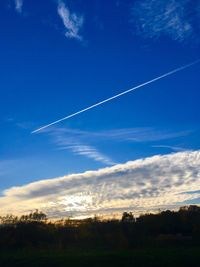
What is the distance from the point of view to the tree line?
290 ft

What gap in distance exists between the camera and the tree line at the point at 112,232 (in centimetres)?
8850

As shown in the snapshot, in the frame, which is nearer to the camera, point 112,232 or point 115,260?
point 115,260

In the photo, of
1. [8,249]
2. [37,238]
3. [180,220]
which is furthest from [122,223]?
[8,249]

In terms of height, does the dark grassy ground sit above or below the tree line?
below

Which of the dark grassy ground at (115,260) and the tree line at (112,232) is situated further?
the tree line at (112,232)

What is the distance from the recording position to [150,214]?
113312 mm

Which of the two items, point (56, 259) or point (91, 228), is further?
point (91, 228)

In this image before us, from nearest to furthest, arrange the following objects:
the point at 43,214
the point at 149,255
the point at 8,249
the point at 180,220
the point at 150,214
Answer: the point at 149,255 → the point at 8,249 → the point at 180,220 → the point at 150,214 → the point at 43,214

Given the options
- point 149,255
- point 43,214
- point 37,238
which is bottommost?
point 149,255

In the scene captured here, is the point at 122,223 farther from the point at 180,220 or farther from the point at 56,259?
the point at 56,259

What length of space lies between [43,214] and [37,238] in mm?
44483

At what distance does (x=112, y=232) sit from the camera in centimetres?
9944

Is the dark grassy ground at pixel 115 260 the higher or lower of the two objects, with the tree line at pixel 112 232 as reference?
lower

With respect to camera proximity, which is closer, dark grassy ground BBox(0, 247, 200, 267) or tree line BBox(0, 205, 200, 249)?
dark grassy ground BBox(0, 247, 200, 267)
